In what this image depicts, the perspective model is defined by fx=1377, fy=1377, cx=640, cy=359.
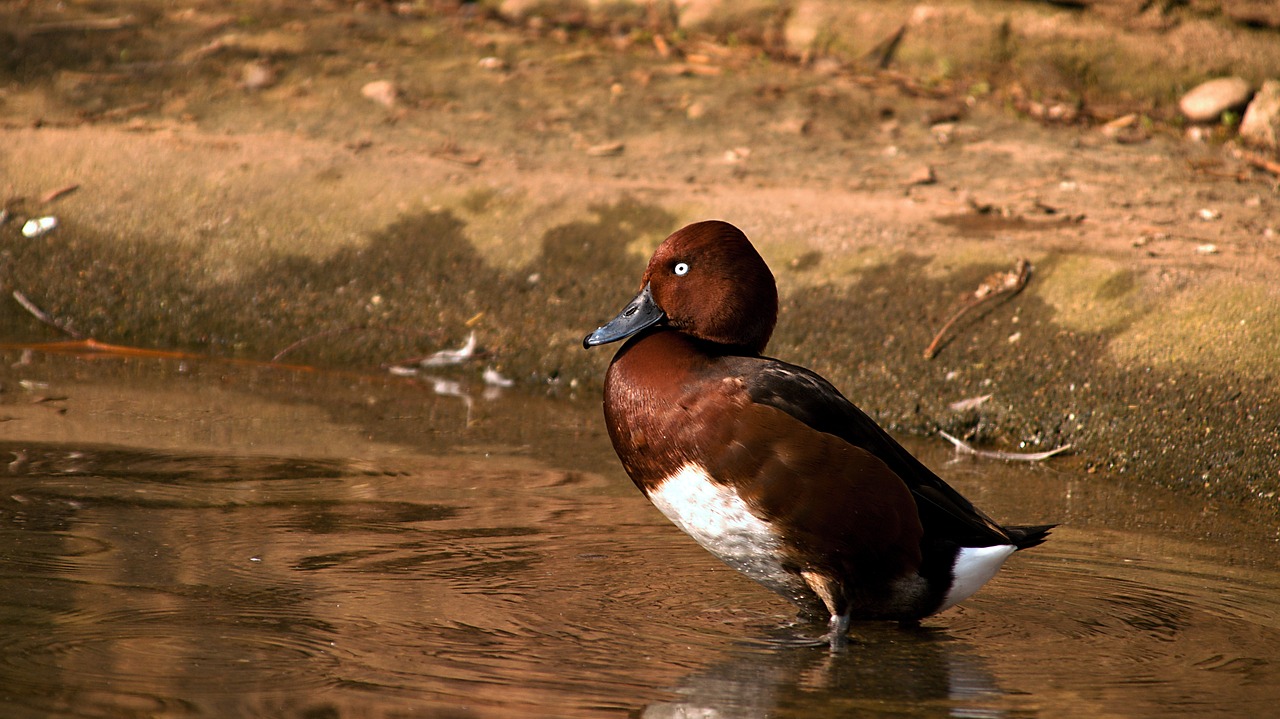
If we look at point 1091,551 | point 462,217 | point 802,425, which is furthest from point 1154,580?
point 462,217

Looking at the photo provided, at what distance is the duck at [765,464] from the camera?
308 centimetres

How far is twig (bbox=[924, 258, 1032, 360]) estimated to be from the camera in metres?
4.96

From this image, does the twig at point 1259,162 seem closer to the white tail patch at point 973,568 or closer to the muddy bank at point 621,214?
the muddy bank at point 621,214

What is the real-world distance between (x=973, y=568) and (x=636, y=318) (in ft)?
3.33

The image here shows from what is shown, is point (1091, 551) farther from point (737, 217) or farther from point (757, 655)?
point (737, 217)

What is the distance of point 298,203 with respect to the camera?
19.2 ft

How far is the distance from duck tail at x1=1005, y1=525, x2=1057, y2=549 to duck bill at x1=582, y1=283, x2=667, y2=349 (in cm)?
102

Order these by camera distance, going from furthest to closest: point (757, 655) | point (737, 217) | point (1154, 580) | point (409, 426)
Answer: point (737, 217) < point (409, 426) < point (1154, 580) < point (757, 655)

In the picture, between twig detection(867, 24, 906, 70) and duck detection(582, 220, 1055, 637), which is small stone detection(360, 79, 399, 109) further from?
duck detection(582, 220, 1055, 637)

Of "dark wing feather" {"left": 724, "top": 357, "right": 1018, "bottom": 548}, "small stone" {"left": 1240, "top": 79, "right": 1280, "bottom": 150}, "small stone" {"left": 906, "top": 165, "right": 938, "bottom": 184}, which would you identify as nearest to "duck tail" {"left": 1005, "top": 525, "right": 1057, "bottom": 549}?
"dark wing feather" {"left": 724, "top": 357, "right": 1018, "bottom": 548}

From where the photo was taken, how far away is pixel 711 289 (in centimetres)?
335

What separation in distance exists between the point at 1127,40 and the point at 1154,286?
2428 millimetres

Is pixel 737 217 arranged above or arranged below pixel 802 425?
below

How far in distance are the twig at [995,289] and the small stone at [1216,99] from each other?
2069mm
